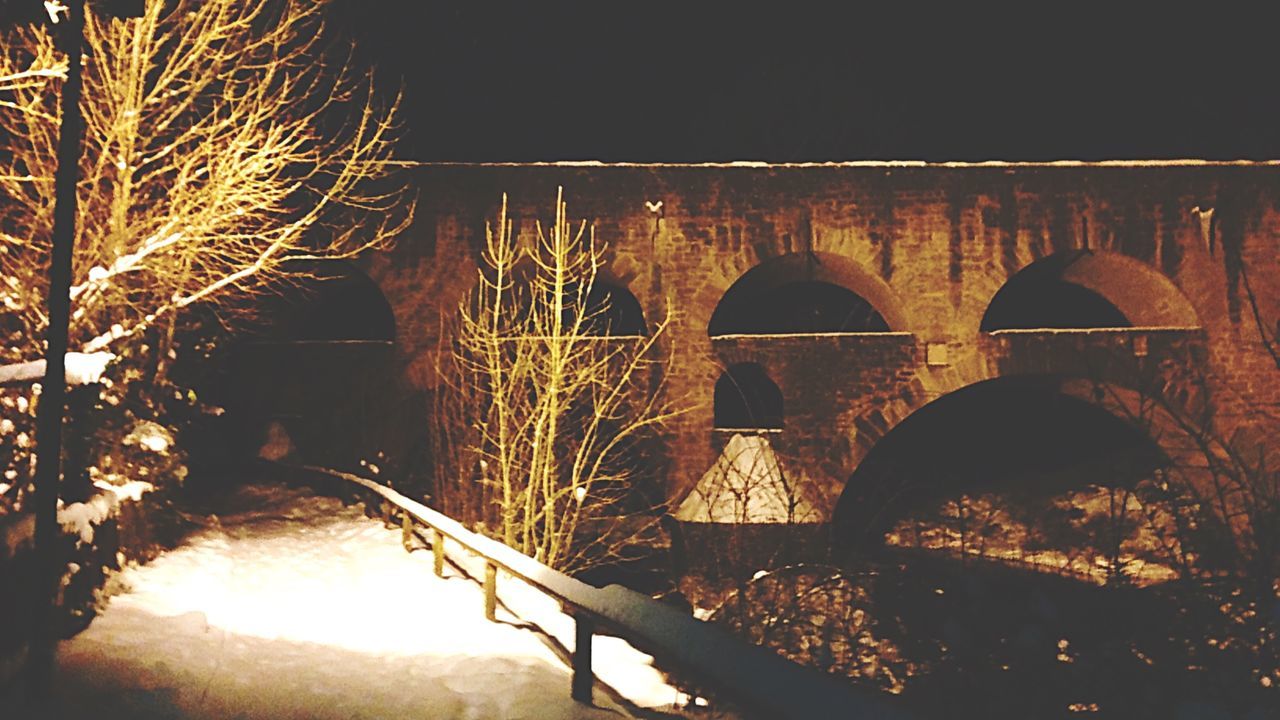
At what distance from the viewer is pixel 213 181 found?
27.5 feet

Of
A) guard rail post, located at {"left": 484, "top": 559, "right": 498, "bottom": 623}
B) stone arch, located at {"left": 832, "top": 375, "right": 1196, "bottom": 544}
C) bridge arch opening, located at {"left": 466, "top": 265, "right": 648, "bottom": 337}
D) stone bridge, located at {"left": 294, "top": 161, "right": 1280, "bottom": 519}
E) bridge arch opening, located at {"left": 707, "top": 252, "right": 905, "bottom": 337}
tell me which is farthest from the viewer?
bridge arch opening, located at {"left": 707, "top": 252, "right": 905, "bottom": 337}

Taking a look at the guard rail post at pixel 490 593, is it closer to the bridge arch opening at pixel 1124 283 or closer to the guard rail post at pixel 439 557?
the guard rail post at pixel 439 557

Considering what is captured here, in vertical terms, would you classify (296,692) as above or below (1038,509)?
above

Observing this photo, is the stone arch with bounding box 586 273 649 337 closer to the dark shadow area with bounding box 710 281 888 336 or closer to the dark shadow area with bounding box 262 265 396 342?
the dark shadow area with bounding box 710 281 888 336

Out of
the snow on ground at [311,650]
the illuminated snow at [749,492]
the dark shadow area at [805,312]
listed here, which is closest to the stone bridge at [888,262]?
the illuminated snow at [749,492]

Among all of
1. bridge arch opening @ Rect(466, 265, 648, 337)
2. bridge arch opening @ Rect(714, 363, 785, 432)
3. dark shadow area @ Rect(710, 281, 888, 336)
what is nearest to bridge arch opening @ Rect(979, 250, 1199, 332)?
dark shadow area @ Rect(710, 281, 888, 336)

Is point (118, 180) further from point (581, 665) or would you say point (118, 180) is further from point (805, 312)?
point (805, 312)

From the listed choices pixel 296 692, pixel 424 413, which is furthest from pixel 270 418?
pixel 296 692

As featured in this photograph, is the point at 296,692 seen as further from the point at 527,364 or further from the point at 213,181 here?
the point at 527,364

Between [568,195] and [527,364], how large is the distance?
485 centimetres

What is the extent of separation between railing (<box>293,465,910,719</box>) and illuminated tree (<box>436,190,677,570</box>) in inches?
220

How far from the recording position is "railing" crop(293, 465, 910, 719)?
2.67 m

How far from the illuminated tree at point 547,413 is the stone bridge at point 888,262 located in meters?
0.68

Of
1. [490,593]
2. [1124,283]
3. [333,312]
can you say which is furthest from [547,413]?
[1124,283]
